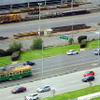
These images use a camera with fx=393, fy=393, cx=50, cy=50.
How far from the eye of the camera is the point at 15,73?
70562 millimetres

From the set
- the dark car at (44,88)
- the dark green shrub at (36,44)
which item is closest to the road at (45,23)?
the dark green shrub at (36,44)

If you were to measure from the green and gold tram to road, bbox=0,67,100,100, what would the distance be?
3.54 meters

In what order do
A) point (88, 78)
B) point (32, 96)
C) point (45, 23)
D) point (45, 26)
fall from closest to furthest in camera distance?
point (32, 96) → point (88, 78) → point (45, 26) → point (45, 23)

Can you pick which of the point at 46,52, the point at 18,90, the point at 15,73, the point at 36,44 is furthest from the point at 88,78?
the point at 36,44

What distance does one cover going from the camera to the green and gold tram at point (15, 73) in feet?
229

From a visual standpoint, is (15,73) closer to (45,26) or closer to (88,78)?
(88,78)

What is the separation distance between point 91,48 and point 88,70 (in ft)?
45.1

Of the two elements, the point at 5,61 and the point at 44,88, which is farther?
the point at 5,61

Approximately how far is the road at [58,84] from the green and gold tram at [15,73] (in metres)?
3.54

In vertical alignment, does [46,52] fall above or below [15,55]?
below

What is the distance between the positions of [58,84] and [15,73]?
8.39 meters

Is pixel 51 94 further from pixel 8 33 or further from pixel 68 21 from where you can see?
pixel 68 21

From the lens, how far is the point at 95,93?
6175 cm

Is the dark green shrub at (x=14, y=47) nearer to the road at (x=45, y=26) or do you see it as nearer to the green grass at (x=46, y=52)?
the green grass at (x=46, y=52)
